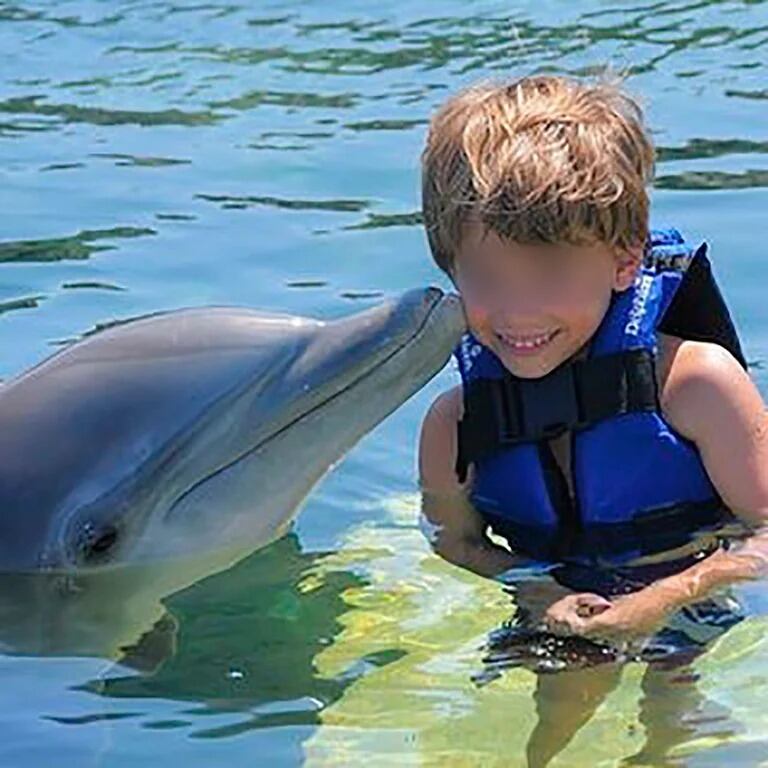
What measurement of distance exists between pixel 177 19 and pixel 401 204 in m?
5.39

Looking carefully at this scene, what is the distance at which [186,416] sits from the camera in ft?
21.4

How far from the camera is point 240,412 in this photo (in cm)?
650

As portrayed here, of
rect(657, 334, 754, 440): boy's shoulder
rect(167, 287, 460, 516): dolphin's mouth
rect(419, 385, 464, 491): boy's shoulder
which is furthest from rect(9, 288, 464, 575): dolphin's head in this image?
rect(657, 334, 754, 440): boy's shoulder

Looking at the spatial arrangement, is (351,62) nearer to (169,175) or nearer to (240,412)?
(169,175)

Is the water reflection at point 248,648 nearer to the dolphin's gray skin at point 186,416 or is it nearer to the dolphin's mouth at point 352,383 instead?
the dolphin's gray skin at point 186,416

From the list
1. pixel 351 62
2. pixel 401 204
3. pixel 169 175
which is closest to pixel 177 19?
pixel 351 62

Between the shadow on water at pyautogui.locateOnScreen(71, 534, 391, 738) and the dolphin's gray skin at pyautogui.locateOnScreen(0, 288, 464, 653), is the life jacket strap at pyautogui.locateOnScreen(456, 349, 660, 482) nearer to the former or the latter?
the dolphin's gray skin at pyautogui.locateOnScreen(0, 288, 464, 653)

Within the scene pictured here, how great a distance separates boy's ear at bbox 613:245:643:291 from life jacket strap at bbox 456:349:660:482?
196 millimetres

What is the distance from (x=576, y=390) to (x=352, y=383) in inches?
22.9

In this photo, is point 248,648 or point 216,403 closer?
point 216,403

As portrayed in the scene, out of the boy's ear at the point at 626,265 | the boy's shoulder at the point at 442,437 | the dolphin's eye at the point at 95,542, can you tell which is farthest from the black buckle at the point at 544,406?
the dolphin's eye at the point at 95,542

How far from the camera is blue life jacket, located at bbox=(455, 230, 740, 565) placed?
6379 mm

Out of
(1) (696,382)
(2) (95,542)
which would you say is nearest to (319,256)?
(2) (95,542)

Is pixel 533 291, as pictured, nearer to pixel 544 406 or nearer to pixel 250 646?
pixel 544 406
